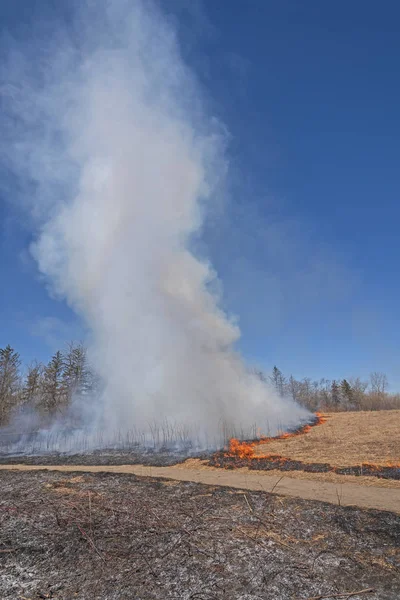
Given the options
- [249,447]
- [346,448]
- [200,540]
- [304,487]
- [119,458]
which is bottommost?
[346,448]

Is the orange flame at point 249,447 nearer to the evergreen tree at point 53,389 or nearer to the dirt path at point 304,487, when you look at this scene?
the dirt path at point 304,487

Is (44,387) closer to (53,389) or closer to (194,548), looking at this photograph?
(53,389)

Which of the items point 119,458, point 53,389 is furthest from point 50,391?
point 119,458

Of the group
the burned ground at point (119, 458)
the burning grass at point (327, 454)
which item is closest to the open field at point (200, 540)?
the burning grass at point (327, 454)

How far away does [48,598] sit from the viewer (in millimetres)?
5332

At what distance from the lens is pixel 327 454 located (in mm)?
19359

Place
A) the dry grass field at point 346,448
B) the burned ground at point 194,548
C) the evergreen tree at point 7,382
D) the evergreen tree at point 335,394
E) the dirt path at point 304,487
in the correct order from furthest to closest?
1. the evergreen tree at point 335,394
2. the evergreen tree at point 7,382
3. the dry grass field at point 346,448
4. the dirt path at point 304,487
5. the burned ground at point 194,548

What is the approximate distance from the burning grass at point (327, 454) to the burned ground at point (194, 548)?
6.49 meters

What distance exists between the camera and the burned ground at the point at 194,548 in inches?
216

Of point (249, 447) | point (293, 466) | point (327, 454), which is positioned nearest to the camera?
point (293, 466)

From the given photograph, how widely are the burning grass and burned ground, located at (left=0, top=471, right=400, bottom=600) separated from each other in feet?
21.3

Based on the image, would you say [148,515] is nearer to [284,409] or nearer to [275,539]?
[275,539]

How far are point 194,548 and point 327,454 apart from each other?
603 inches

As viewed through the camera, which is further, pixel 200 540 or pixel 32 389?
pixel 32 389
